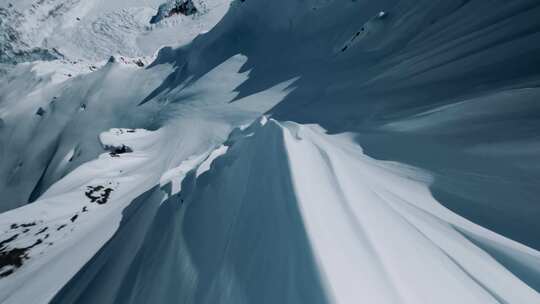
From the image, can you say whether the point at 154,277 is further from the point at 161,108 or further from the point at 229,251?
the point at 161,108

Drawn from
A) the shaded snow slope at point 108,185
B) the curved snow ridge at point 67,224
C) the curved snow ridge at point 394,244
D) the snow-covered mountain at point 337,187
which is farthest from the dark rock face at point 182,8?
the curved snow ridge at point 394,244

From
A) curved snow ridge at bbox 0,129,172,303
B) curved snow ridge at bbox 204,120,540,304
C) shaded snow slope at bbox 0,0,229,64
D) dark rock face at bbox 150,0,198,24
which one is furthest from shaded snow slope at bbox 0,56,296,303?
dark rock face at bbox 150,0,198,24

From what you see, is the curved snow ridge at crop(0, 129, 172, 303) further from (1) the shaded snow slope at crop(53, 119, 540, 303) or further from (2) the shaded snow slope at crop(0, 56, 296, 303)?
(1) the shaded snow slope at crop(53, 119, 540, 303)

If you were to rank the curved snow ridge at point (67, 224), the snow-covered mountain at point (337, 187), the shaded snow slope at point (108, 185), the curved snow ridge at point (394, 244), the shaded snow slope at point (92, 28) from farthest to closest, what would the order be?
the shaded snow slope at point (92, 28)
the shaded snow slope at point (108, 185)
the curved snow ridge at point (67, 224)
the snow-covered mountain at point (337, 187)
the curved snow ridge at point (394, 244)

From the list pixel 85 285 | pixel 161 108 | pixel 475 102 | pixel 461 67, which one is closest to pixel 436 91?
pixel 461 67

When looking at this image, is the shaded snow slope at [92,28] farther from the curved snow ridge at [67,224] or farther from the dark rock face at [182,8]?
the curved snow ridge at [67,224]

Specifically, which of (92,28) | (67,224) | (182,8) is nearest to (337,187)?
(67,224)
